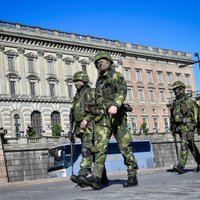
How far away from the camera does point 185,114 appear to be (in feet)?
30.2

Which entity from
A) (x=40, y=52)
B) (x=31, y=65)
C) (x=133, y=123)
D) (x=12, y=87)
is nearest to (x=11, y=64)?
(x=12, y=87)

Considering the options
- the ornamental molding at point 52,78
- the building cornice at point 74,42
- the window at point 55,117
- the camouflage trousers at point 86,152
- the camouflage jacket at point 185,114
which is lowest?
the camouflage trousers at point 86,152

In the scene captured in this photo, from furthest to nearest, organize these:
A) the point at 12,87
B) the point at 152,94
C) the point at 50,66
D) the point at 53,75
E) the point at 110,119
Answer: the point at 152,94 < the point at 50,66 < the point at 53,75 < the point at 12,87 < the point at 110,119

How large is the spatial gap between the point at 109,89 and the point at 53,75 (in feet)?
142

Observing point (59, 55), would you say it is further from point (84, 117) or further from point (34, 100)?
point (84, 117)

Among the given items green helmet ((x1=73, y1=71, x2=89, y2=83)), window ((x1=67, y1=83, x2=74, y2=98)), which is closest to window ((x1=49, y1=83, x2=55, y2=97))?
window ((x1=67, y1=83, x2=74, y2=98))

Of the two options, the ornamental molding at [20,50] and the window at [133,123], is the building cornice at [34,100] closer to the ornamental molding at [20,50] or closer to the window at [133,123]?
the ornamental molding at [20,50]

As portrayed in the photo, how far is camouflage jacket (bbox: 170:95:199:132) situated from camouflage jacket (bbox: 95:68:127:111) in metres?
3.11

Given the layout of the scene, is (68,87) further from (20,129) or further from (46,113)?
(20,129)

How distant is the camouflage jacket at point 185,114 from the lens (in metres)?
9.20

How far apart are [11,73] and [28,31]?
16.6ft

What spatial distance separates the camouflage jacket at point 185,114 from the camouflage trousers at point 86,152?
102 inches

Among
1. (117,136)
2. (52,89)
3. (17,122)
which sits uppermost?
(52,89)

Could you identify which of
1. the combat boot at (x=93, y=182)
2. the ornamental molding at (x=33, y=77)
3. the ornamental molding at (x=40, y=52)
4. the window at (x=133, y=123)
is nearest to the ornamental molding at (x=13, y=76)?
the ornamental molding at (x=33, y=77)
